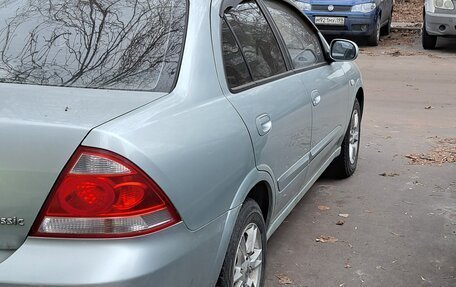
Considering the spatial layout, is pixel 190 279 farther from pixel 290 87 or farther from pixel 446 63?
pixel 446 63

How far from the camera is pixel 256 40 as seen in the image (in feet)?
11.1

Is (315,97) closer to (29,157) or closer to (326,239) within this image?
(326,239)

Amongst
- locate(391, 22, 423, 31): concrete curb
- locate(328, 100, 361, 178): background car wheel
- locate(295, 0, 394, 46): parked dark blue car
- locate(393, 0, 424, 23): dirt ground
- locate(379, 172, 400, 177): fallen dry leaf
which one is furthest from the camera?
locate(393, 0, 424, 23): dirt ground

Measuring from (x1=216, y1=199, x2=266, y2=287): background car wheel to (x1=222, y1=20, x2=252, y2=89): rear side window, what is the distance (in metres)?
0.57

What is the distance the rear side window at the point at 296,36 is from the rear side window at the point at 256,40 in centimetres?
24

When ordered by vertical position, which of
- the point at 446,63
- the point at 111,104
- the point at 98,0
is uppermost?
the point at 98,0

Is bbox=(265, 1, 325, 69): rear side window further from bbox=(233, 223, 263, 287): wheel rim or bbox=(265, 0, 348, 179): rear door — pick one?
bbox=(233, 223, 263, 287): wheel rim

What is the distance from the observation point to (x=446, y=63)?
12141 millimetres

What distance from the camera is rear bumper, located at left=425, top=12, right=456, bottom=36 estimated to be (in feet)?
40.2

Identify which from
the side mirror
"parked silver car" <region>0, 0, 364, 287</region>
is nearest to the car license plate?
the side mirror

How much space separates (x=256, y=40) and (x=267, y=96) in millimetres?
411

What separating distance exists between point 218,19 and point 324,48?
5.95 ft

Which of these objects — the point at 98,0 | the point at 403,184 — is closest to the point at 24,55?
the point at 98,0

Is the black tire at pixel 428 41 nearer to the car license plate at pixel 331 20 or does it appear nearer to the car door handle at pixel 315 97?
the car license plate at pixel 331 20
